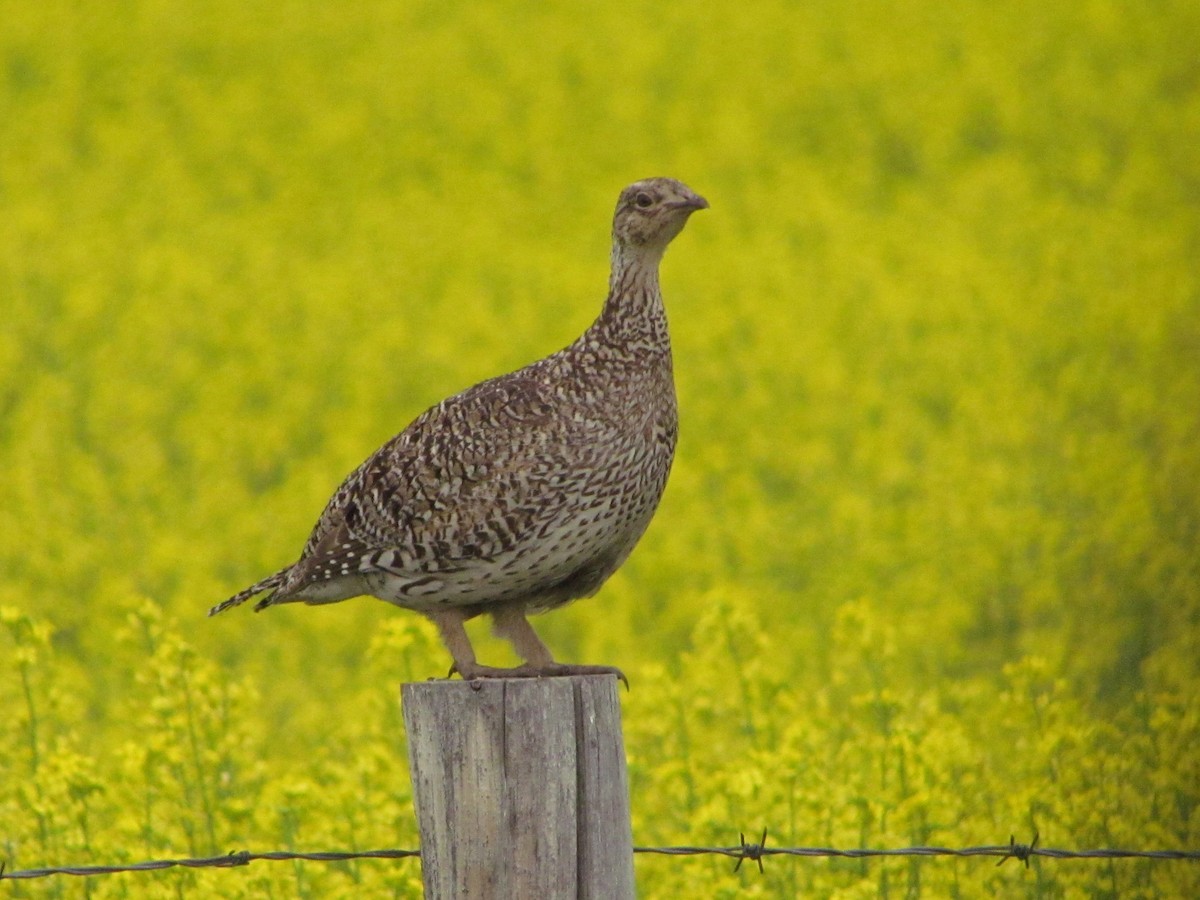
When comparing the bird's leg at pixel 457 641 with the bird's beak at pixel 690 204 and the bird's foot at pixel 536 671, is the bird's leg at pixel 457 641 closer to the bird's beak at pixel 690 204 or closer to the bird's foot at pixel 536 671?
the bird's foot at pixel 536 671

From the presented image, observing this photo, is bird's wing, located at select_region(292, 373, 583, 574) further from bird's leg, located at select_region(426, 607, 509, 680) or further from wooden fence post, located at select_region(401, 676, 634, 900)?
wooden fence post, located at select_region(401, 676, 634, 900)

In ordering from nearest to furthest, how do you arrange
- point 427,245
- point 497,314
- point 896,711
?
point 896,711 → point 497,314 → point 427,245

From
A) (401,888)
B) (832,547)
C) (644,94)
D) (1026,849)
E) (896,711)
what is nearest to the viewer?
(1026,849)

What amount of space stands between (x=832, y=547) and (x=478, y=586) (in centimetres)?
709

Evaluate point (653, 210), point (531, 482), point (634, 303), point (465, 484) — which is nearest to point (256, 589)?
point (465, 484)

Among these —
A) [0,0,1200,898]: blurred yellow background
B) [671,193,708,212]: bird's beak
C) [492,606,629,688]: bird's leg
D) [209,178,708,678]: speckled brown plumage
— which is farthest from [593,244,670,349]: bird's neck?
[0,0,1200,898]: blurred yellow background

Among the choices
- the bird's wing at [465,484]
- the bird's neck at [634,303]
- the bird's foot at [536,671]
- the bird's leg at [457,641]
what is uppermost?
the bird's neck at [634,303]

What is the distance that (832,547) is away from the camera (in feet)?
37.9

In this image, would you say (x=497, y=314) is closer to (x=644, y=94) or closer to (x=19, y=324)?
(x=19, y=324)

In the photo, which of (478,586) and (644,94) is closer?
(478,586)

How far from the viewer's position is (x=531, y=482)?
4516mm

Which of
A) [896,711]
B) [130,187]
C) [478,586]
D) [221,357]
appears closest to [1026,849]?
[478,586]

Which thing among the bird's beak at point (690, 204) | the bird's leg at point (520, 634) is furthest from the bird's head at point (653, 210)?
the bird's leg at point (520, 634)

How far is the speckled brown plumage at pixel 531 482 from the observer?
4.54m
